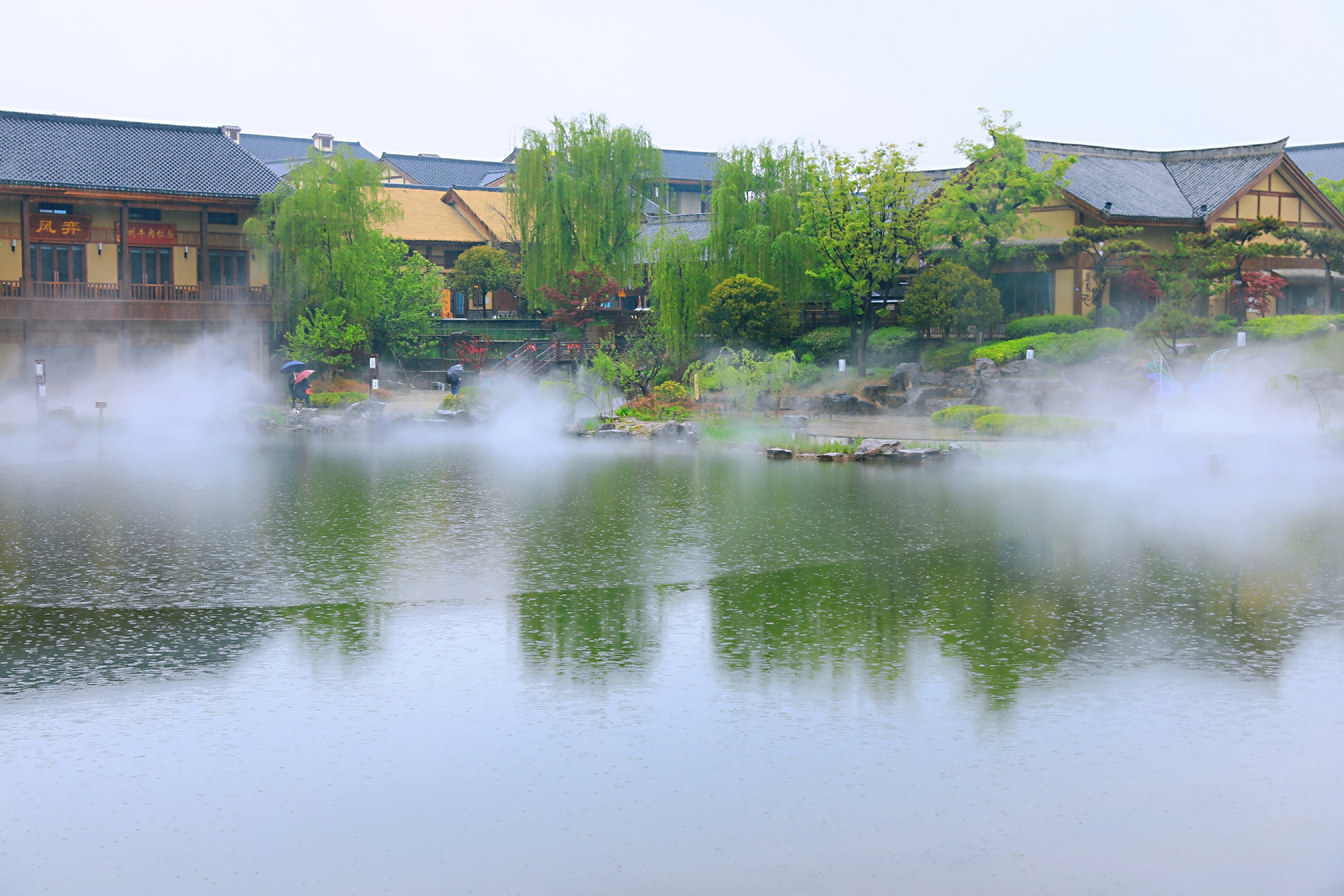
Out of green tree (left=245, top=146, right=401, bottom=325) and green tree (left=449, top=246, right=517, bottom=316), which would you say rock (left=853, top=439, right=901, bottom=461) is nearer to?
green tree (left=245, top=146, right=401, bottom=325)

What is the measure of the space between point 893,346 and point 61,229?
91.2 ft

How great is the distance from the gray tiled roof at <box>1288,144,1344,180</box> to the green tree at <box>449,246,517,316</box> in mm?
42912

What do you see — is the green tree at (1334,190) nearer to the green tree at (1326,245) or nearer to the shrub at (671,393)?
the green tree at (1326,245)

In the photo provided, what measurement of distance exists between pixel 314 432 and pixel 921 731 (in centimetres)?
3057

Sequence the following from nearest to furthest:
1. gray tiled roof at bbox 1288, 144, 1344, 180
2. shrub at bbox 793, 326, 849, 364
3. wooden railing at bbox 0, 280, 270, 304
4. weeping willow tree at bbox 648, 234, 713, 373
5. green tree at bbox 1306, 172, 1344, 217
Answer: wooden railing at bbox 0, 280, 270, 304, weeping willow tree at bbox 648, 234, 713, 373, shrub at bbox 793, 326, 849, 364, green tree at bbox 1306, 172, 1344, 217, gray tiled roof at bbox 1288, 144, 1344, 180

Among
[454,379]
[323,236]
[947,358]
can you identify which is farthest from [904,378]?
[323,236]

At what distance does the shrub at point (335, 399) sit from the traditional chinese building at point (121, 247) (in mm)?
3551

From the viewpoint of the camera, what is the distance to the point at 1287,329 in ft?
117

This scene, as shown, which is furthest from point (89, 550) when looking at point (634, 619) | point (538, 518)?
point (634, 619)

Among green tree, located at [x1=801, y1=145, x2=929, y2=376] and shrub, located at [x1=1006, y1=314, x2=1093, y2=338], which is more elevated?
green tree, located at [x1=801, y1=145, x2=929, y2=376]

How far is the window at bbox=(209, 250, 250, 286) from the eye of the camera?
145 feet

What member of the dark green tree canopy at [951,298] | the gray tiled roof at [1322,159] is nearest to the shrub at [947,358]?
the dark green tree canopy at [951,298]

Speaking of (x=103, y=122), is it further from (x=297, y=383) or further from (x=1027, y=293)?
(x=1027, y=293)

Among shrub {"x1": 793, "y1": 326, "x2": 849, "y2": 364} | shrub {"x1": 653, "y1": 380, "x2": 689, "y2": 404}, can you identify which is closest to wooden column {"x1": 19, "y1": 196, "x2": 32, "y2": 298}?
shrub {"x1": 653, "y1": 380, "x2": 689, "y2": 404}
